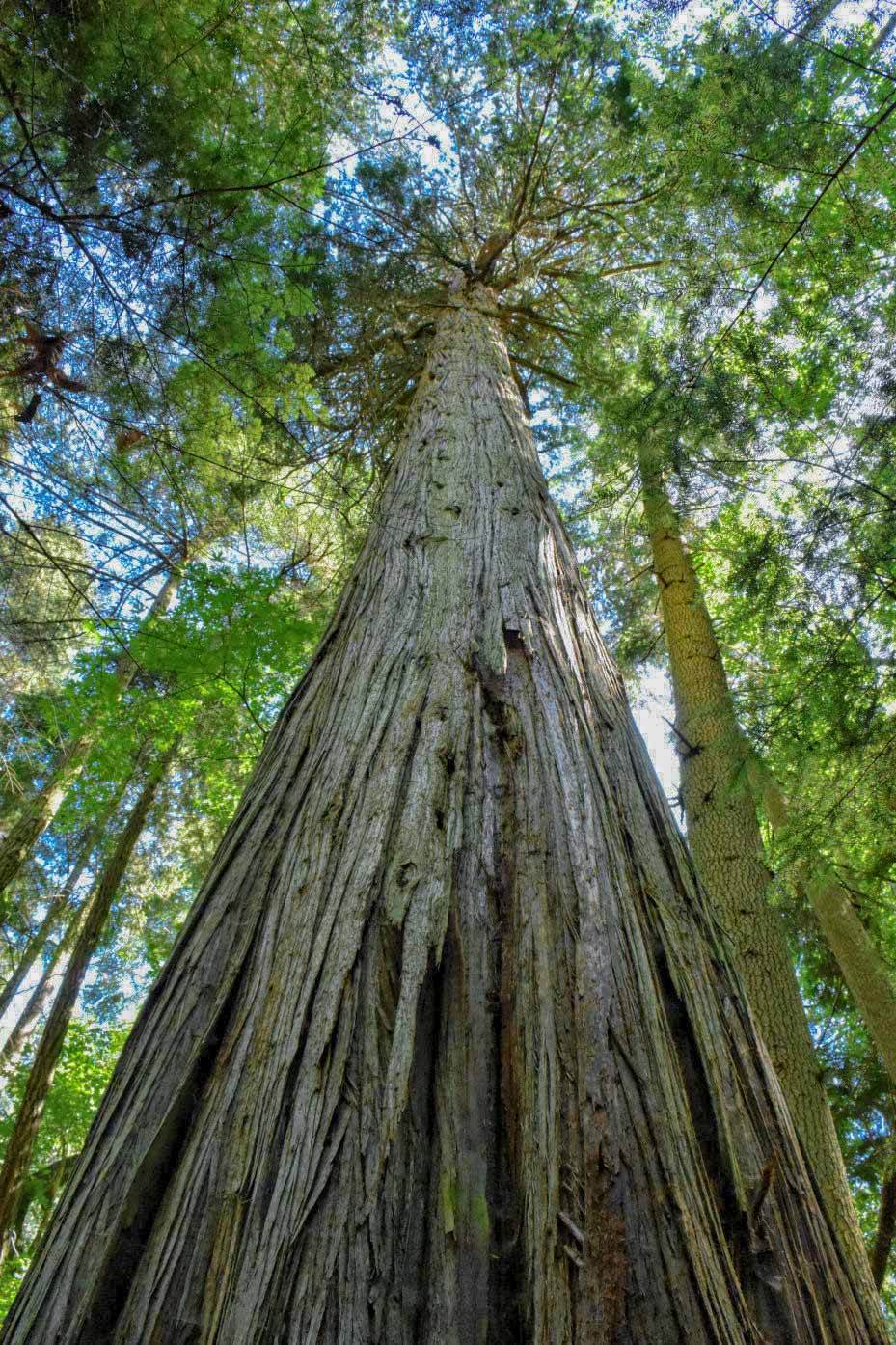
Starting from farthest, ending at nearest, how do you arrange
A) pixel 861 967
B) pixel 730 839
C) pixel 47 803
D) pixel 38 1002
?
pixel 38 1002, pixel 47 803, pixel 861 967, pixel 730 839

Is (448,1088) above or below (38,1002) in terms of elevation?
below

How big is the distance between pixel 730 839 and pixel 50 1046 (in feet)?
18.0

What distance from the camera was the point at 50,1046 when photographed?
5855mm

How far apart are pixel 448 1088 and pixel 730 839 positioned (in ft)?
13.1

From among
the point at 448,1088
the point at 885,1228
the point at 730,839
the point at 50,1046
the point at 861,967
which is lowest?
the point at 448,1088

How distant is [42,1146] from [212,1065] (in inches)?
491

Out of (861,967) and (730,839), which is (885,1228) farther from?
(730,839)

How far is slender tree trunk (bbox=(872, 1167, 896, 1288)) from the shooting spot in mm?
5133

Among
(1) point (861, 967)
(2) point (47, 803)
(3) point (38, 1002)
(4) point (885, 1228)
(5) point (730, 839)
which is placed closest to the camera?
(5) point (730, 839)

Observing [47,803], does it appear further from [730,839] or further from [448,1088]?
[448,1088]

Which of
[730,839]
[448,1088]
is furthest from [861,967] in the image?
[448,1088]

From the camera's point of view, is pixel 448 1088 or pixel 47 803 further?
pixel 47 803

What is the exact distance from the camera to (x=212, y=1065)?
123 cm

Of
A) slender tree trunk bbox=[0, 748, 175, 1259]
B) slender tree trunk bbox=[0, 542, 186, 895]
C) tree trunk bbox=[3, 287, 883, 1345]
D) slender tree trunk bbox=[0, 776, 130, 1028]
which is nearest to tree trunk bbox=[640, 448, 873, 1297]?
tree trunk bbox=[3, 287, 883, 1345]
